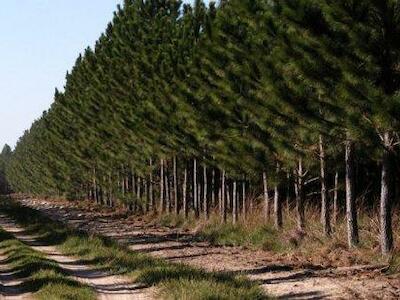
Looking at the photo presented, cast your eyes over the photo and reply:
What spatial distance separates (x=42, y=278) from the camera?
11.9 meters

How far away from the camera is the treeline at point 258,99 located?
11062 millimetres

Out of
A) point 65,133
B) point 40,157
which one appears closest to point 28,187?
point 40,157

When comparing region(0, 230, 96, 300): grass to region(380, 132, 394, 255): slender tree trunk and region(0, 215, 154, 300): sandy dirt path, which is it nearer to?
region(0, 215, 154, 300): sandy dirt path

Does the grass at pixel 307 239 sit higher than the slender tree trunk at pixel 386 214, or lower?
lower

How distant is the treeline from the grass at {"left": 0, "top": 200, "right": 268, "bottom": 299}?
342 centimetres

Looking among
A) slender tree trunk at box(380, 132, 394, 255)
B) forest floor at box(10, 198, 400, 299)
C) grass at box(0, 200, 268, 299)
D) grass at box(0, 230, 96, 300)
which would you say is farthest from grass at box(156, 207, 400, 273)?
grass at box(0, 230, 96, 300)

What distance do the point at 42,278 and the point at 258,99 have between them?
266 inches

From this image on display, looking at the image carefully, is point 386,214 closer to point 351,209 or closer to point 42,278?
point 351,209

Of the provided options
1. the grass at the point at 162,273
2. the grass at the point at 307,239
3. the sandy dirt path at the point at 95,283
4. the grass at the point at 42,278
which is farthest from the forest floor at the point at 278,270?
the grass at the point at 42,278

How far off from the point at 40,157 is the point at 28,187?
1990cm

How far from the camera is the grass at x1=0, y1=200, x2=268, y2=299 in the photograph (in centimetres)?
939

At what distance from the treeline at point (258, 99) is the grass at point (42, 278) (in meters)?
5.43

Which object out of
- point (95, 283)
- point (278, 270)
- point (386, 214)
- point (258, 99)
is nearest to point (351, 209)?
point (386, 214)

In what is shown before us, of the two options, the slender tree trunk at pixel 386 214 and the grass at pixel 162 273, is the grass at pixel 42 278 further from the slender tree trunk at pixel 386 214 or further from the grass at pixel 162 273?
the slender tree trunk at pixel 386 214
